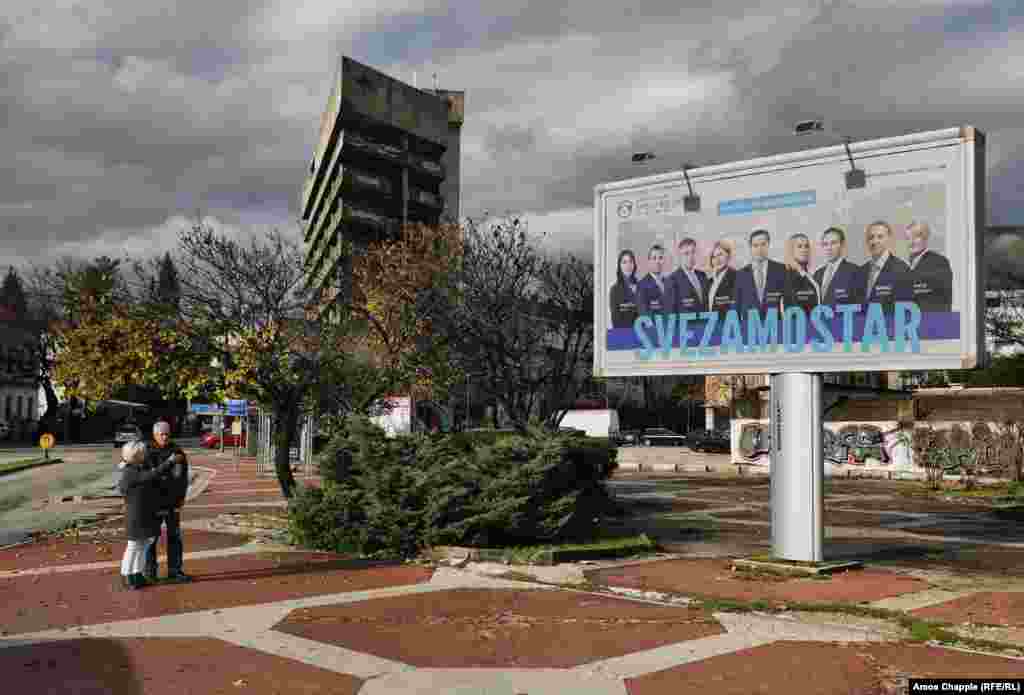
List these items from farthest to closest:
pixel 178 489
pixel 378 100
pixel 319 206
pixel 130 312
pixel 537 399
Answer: pixel 319 206 < pixel 378 100 < pixel 537 399 < pixel 130 312 < pixel 178 489

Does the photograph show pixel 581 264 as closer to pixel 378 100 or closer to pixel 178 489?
pixel 178 489

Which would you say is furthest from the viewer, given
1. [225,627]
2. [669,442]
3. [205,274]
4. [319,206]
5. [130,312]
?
[319,206]

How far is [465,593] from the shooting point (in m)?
10.6

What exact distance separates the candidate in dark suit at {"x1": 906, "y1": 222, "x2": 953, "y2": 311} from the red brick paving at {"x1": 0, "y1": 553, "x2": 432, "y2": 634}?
6.36 metres

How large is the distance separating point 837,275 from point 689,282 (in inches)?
76.6

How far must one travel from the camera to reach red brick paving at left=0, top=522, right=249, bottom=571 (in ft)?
42.5

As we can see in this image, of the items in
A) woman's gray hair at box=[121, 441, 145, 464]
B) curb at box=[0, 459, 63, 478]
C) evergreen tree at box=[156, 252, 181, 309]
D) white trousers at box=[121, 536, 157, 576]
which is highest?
evergreen tree at box=[156, 252, 181, 309]

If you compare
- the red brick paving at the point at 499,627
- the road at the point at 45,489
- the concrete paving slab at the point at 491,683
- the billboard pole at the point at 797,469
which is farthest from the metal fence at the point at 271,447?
the concrete paving slab at the point at 491,683

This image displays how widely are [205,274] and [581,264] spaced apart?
1707 centimetres

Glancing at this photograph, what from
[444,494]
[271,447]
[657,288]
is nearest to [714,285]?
[657,288]

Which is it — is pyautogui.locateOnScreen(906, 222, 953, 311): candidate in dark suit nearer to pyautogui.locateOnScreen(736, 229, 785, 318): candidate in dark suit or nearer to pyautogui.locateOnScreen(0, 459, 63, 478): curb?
pyautogui.locateOnScreen(736, 229, 785, 318): candidate in dark suit

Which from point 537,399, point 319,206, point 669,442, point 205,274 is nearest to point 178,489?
Answer: point 205,274

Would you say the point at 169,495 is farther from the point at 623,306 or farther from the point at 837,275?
the point at 837,275

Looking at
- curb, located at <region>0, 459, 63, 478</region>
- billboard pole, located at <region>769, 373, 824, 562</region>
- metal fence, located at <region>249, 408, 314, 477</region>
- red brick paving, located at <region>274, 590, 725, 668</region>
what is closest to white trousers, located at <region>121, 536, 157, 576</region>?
red brick paving, located at <region>274, 590, 725, 668</region>
